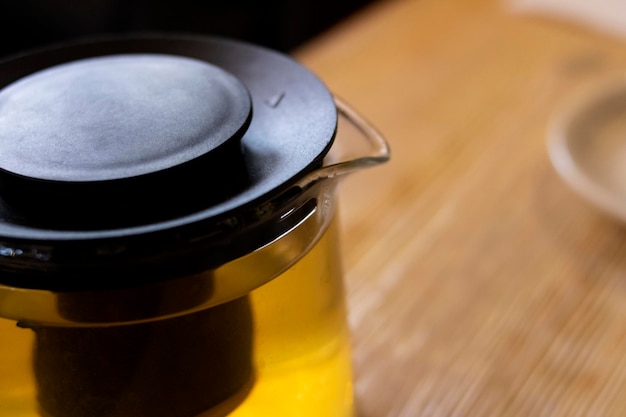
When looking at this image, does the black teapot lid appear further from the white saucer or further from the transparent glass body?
the white saucer

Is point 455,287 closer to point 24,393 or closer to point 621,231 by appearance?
point 621,231

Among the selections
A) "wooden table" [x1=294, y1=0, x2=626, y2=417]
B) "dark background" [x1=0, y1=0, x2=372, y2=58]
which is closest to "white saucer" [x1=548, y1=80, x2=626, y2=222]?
"wooden table" [x1=294, y1=0, x2=626, y2=417]

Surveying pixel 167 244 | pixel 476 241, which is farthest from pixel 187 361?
pixel 476 241

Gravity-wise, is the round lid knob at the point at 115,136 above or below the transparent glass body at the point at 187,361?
above

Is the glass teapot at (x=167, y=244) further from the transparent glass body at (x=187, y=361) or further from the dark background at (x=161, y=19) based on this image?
the dark background at (x=161, y=19)

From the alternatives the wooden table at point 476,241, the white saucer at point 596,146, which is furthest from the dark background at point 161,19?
the white saucer at point 596,146
